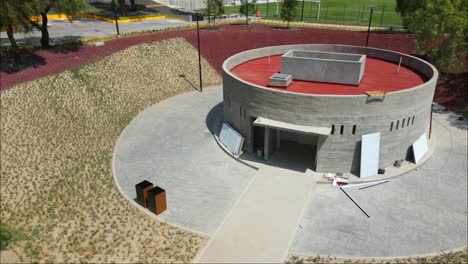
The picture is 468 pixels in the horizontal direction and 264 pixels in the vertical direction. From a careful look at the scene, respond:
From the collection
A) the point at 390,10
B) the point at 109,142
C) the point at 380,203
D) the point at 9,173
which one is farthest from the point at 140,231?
the point at 390,10

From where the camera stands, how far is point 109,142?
25547 mm

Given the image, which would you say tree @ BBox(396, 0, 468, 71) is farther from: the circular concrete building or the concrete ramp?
the concrete ramp

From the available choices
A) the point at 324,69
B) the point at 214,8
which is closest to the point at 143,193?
the point at 324,69

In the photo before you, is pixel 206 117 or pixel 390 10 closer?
pixel 206 117

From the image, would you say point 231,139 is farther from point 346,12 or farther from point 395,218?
point 346,12

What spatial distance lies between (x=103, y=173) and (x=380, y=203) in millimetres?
16423

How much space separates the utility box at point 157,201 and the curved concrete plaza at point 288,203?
58 centimetres

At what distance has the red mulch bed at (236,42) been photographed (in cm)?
3225

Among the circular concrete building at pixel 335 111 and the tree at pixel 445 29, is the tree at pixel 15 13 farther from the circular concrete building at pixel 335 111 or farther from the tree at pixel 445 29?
the tree at pixel 445 29

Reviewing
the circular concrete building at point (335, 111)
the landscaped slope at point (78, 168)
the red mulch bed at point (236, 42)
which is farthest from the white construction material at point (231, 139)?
the red mulch bed at point (236, 42)

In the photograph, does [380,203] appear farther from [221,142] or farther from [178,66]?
[178,66]

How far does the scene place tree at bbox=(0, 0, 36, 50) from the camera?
25.6 metres

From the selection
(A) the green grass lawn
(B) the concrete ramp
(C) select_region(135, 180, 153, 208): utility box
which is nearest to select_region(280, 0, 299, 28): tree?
(A) the green grass lawn

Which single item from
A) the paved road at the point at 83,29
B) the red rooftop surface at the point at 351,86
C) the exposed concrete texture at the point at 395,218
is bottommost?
the exposed concrete texture at the point at 395,218
